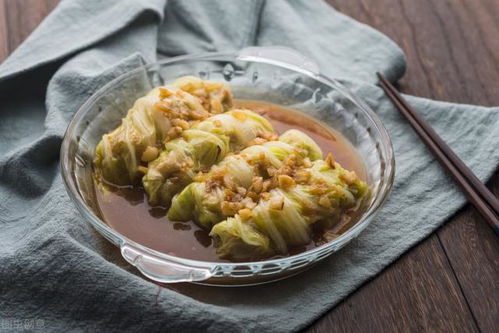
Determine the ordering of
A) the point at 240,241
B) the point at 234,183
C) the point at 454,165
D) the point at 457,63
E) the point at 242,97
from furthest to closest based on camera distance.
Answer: the point at 457,63 → the point at 242,97 → the point at 454,165 → the point at 234,183 → the point at 240,241

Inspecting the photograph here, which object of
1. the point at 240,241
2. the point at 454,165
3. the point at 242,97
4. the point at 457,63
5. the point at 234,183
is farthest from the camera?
the point at 457,63

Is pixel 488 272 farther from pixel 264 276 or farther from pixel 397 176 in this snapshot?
pixel 264 276

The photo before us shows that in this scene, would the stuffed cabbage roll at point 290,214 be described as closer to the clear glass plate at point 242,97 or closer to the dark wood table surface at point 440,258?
the clear glass plate at point 242,97

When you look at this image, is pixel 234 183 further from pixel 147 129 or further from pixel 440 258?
pixel 440 258

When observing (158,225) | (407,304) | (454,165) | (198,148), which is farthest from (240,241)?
(454,165)

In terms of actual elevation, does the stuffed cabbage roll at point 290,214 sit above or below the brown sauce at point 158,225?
above

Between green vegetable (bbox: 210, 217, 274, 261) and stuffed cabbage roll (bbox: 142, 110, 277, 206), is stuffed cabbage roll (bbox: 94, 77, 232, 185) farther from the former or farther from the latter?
green vegetable (bbox: 210, 217, 274, 261)

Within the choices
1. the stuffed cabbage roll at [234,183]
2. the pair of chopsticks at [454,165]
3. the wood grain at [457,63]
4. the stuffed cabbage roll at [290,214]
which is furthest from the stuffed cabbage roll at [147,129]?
the wood grain at [457,63]
